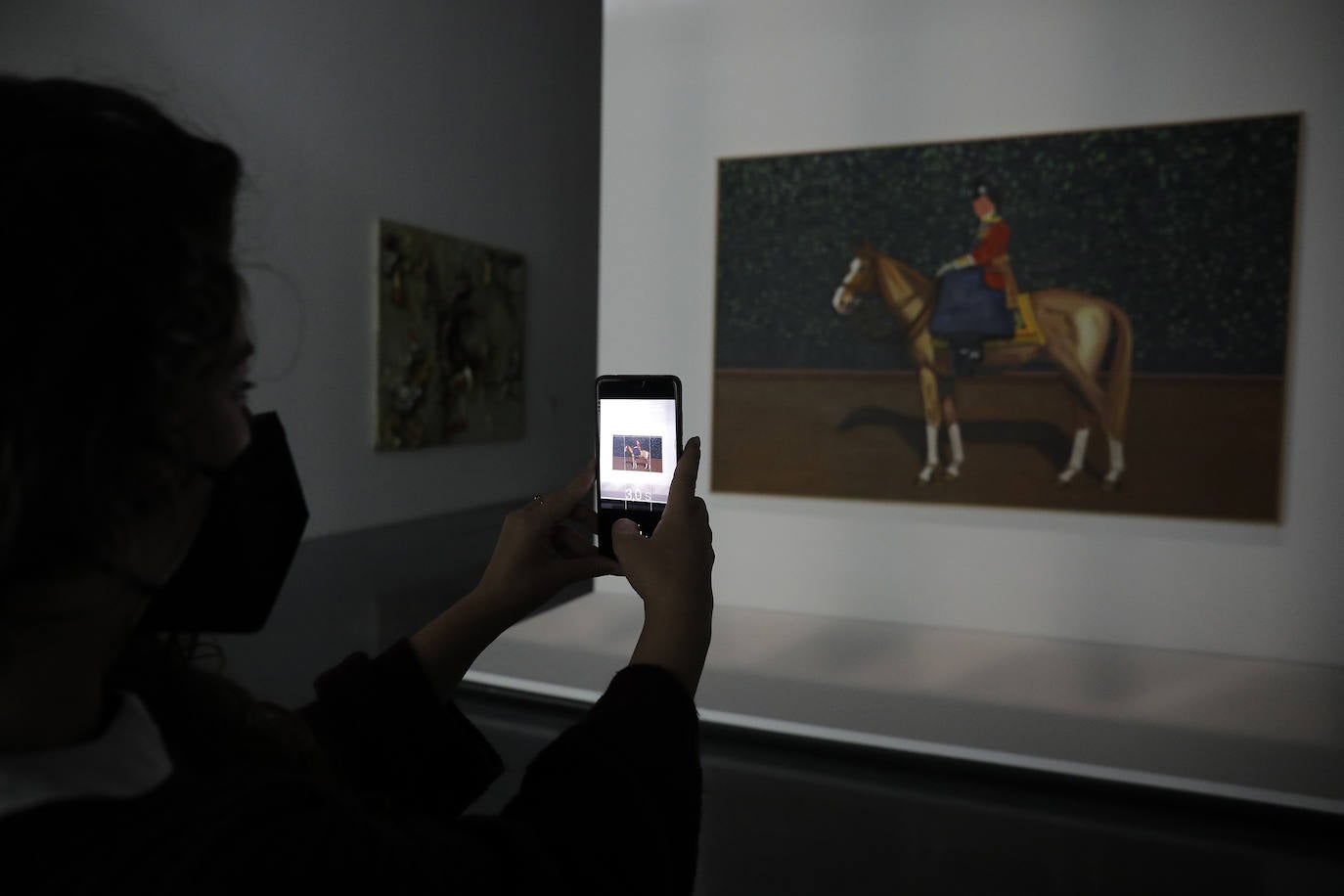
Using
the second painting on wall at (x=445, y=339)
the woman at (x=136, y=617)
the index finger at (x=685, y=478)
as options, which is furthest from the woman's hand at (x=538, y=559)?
the second painting on wall at (x=445, y=339)

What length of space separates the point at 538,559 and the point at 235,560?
0.29 meters

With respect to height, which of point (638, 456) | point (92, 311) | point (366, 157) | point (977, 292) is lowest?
point (638, 456)

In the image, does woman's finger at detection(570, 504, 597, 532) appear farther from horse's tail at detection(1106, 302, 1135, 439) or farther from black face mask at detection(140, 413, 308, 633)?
horse's tail at detection(1106, 302, 1135, 439)

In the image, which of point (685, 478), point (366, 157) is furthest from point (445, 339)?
point (685, 478)

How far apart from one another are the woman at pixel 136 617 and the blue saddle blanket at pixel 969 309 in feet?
11.0

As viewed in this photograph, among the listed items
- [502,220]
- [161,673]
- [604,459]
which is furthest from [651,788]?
[502,220]

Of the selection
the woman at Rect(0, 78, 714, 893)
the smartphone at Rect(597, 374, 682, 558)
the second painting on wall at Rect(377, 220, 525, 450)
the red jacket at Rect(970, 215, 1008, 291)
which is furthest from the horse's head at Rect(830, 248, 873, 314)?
the second painting on wall at Rect(377, 220, 525, 450)

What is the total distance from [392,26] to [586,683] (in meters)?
5.45

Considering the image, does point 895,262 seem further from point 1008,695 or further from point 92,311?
point 92,311

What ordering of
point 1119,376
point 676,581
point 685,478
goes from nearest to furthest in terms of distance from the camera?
point 676,581 < point 685,478 < point 1119,376

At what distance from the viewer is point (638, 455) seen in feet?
4.81

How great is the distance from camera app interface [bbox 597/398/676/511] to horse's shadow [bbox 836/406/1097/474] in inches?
102

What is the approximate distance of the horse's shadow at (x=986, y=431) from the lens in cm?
371

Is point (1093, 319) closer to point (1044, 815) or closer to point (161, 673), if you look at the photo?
point (1044, 815)
